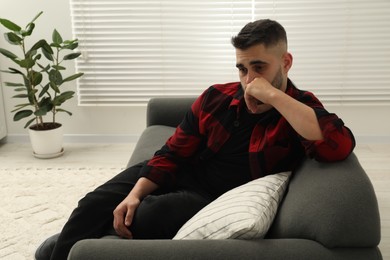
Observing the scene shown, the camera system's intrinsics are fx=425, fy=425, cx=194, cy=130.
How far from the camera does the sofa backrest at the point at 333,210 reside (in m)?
1.01

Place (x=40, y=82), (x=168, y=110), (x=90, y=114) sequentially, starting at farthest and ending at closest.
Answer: (x=90, y=114) → (x=40, y=82) → (x=168, y=110)

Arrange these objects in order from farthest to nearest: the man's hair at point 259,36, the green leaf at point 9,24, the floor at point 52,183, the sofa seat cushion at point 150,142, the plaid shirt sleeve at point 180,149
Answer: the green leaf at point 9,24
the floor at point 52,183
the sofa seat cushion at point 150,142
the plaid shirt sleeve at point 180,149
the man's hair at point 259,36

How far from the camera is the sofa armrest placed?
2529 mm

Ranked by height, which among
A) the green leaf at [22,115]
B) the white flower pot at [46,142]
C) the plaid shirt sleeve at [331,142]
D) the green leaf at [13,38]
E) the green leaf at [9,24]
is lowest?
the white flower pot at [46,142]

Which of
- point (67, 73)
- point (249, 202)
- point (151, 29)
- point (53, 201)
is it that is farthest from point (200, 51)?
point (249, 202)

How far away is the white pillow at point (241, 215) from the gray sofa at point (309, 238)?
0.04 meters

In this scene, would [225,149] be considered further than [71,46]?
No

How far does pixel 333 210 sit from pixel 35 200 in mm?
2020

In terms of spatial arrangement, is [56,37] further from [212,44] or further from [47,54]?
[212,44]

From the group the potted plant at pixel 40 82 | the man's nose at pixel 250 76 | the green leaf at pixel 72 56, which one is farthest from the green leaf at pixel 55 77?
the man's nose at pixel 250 76

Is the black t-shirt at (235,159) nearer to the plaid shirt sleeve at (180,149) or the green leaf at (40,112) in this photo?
the plaid shirt sleeve at (180,149)

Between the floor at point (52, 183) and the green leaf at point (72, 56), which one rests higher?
the green leaf at point (72, 56)

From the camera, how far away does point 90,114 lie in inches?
144

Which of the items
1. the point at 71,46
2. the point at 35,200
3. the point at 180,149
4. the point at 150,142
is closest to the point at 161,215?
the point at 180,149
